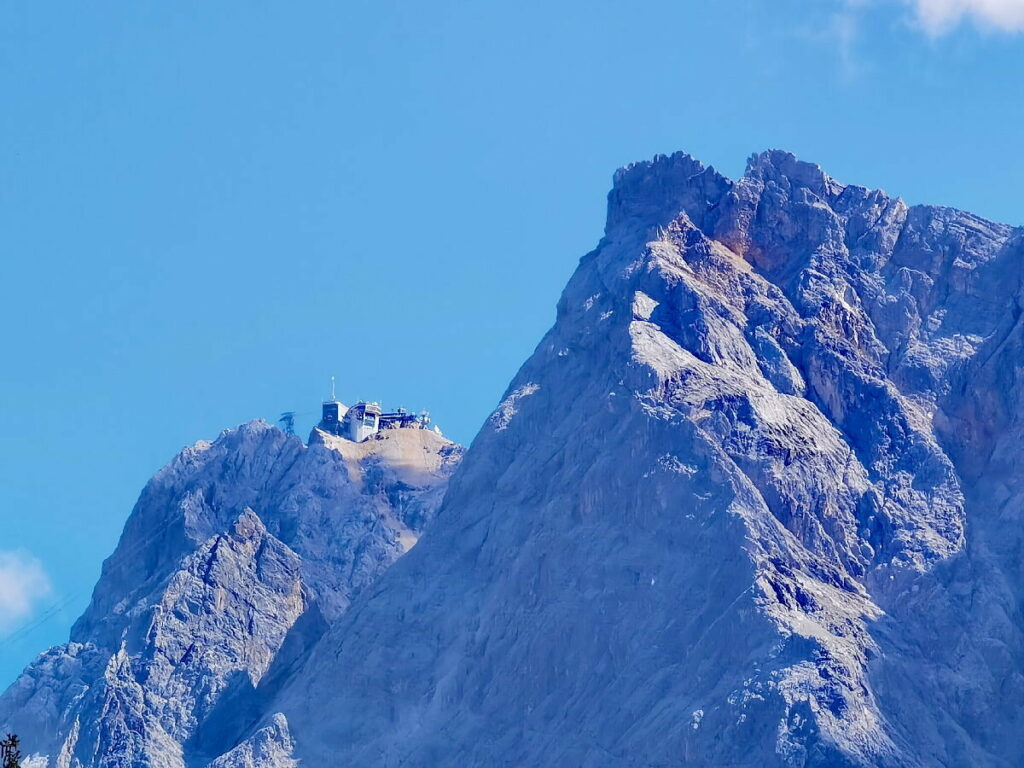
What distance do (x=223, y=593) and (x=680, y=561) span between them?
118 feet

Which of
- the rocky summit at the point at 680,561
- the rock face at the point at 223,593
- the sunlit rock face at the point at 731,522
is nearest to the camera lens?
the sunlit rock face at the point at 731,522

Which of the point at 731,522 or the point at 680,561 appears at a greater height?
the point at 731,522

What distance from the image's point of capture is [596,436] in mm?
149375

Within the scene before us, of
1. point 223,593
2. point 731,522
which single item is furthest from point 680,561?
point 223,593

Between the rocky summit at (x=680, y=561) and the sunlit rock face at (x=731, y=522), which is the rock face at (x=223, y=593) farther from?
the sunlit rock face at (x=731, y=522)

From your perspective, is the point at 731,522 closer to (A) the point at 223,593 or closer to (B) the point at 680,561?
(B) the point at 680,561

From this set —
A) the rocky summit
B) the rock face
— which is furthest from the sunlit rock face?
the rock face

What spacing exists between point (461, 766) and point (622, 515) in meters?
15.7

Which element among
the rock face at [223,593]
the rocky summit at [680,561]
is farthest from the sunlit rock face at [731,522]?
the rock face at [223,593]

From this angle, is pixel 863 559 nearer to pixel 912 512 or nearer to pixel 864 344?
pixel 912 512

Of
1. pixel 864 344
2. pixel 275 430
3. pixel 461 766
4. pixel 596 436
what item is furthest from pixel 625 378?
pixel 275 430

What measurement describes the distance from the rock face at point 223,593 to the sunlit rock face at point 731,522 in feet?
24.6

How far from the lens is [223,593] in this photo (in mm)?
165000

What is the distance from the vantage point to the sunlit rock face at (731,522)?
437 feet
